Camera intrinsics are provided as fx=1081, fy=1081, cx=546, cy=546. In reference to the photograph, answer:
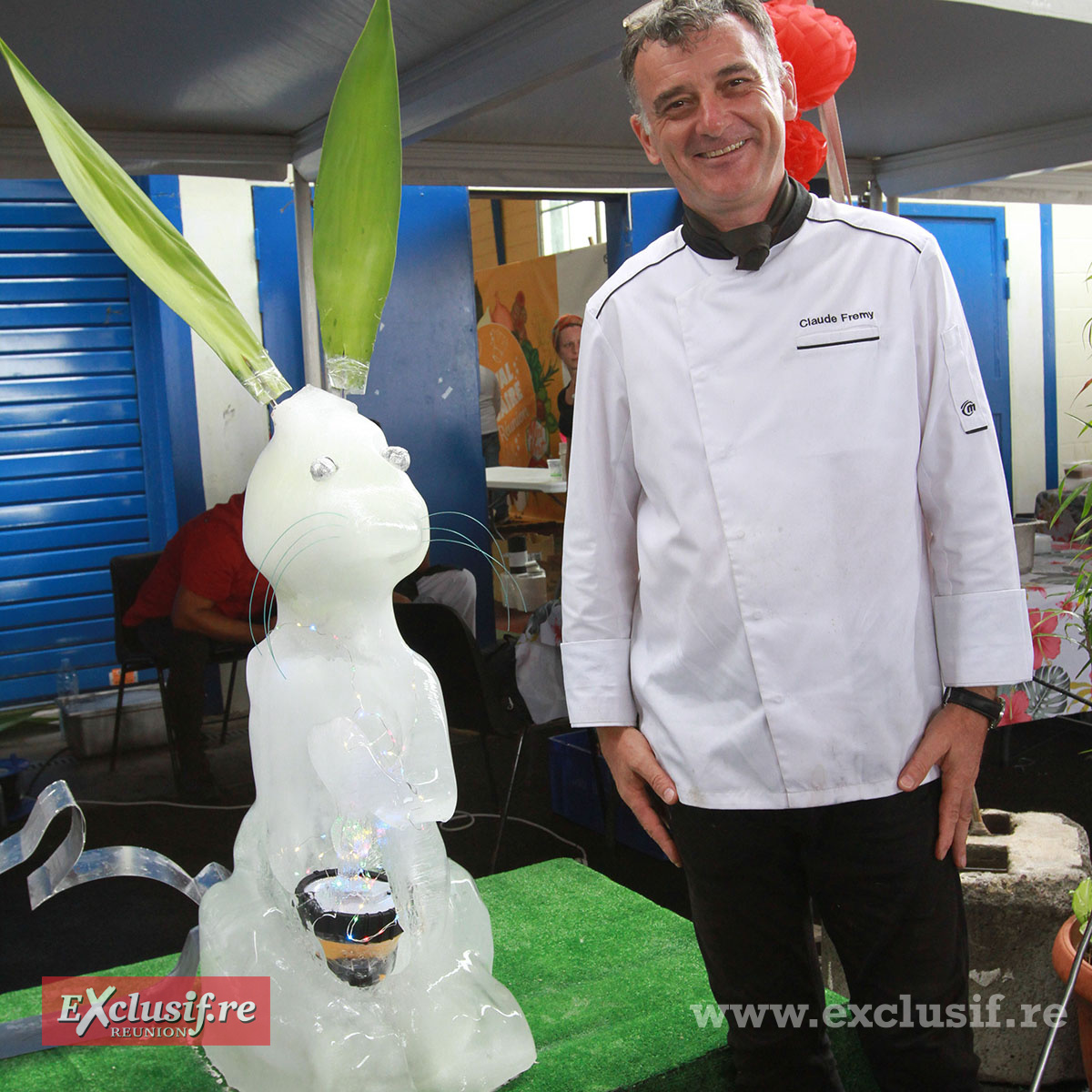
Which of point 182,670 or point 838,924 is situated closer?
point 838,924

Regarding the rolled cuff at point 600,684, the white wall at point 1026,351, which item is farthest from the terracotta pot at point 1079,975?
the white wall at point 1026,351

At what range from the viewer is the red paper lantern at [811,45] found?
5.26 feet

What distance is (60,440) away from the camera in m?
4.36

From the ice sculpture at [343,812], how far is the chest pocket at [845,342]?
0.60m

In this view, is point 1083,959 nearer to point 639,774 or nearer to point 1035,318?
point 639,774

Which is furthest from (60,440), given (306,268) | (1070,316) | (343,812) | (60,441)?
(1070,316)

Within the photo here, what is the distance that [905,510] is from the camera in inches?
51.9

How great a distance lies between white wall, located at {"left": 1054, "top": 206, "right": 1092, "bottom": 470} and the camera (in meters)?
7.45

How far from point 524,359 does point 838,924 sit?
6.50m

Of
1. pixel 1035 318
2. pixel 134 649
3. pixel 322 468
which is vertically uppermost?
pixel 1035 318

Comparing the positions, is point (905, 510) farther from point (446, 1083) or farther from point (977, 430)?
point (446, 1083)

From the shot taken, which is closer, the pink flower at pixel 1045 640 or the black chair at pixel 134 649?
the black chair at pixel 134 649

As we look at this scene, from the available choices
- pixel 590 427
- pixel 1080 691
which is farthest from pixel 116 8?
pixel 1080 691

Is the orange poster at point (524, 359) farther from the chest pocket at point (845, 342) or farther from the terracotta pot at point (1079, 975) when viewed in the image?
the chest pocket at point (845, 342)
